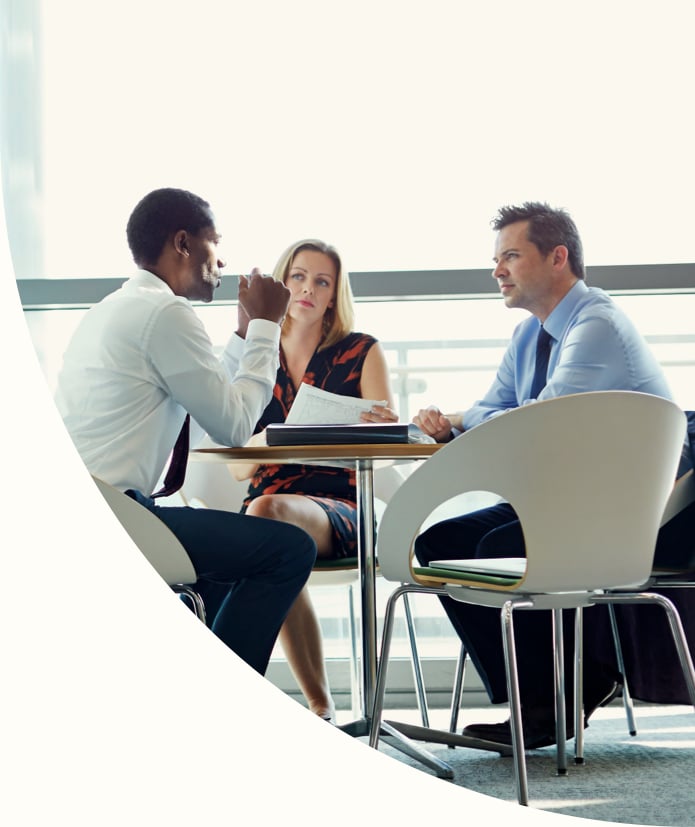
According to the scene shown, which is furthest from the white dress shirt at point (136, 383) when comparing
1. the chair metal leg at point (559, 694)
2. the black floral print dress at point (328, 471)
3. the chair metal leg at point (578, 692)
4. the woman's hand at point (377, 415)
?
the chair metal leg at point (578, 692)

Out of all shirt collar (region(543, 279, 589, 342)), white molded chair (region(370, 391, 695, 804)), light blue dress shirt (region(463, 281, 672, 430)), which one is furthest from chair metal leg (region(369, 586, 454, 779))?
shirt collar (region(543, 279, 589, 342))

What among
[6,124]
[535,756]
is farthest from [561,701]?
[6,124]

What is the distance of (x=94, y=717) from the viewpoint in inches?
31.3

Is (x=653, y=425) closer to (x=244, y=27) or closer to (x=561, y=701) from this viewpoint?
(x=561, y=701)

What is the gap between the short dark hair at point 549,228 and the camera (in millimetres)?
2895

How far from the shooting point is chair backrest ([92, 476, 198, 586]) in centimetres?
162

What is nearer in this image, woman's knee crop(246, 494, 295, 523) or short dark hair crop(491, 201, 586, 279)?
woman's knee crop(246, 494, 295, 523)

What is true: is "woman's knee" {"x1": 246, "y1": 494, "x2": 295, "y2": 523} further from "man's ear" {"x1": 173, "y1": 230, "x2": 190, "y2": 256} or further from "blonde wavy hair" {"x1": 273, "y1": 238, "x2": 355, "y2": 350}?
"man's ear" {"x1": 173, "y1": 230, "x2": 190, "y2": 256}

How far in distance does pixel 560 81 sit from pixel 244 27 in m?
1.40

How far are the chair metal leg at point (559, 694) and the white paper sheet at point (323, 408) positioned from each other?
73 cm

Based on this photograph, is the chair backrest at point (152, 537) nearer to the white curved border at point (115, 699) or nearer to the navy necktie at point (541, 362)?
the white curved border at point (115, 699)

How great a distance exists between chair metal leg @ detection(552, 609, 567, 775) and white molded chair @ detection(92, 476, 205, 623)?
0.92 m

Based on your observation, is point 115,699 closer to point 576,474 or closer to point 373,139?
point 576,474

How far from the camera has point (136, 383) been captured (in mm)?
1963
